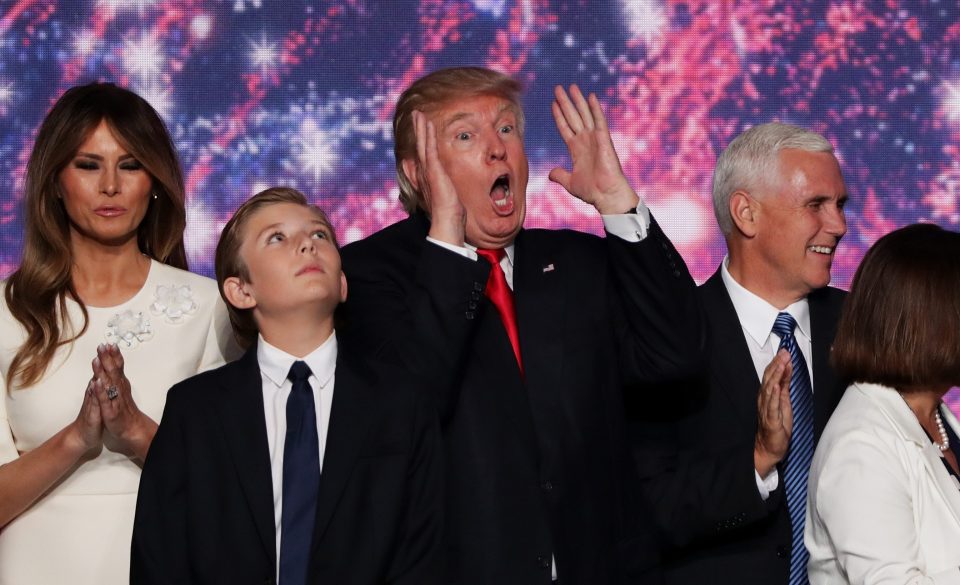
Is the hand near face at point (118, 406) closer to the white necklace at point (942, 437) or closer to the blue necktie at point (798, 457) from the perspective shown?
the blue necktie at point (798, 457)

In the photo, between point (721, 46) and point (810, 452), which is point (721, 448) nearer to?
point (810, 452)

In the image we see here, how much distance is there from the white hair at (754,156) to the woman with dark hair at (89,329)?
4.19ft

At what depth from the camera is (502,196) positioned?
3.21m

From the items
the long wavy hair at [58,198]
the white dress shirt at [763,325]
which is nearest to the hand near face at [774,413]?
the white dress shirt at [763,325]

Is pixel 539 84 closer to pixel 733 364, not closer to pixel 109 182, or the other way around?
pixel 733 364

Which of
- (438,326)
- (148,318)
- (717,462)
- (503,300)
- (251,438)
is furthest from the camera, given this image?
(148,318)

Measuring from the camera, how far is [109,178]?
3.28 m

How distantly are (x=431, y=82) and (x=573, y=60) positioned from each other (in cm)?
154

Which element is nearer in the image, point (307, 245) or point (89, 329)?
point (307, 245)

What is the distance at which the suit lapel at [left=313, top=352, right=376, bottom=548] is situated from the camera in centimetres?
268

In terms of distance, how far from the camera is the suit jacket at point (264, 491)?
8.75 ft

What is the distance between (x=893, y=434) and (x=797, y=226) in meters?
0.92

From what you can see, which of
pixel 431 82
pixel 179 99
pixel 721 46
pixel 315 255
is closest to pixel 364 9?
pixel 179 99

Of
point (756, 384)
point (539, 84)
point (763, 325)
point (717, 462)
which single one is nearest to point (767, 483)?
point (717, 462)
